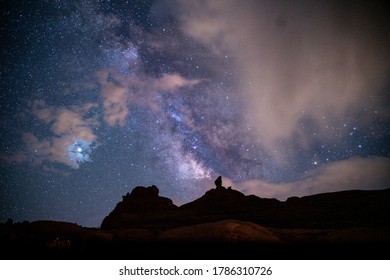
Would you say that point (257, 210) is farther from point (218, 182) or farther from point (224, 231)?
point (224, 231)

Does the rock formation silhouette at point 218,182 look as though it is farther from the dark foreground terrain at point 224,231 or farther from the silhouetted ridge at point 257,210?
the dark foreground terrain at point 224,231

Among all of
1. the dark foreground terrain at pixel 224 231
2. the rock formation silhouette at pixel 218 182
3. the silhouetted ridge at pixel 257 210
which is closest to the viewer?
the dark foreground terrain at pixel 224 231

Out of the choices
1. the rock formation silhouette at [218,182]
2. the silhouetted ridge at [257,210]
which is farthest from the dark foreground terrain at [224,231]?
the rock formation silhouette at [218,182]

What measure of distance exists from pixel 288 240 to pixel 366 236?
5.42 metres

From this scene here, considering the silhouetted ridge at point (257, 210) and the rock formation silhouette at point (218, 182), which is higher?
the rock formation silhouette at point (218, 182)

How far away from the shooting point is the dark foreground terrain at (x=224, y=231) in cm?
1125

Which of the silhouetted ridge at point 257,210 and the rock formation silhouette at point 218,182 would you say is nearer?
the silhouetted ridge at point 257,210

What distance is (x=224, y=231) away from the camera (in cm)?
1742

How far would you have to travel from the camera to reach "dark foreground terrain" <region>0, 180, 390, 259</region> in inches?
443

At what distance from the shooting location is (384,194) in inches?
1323

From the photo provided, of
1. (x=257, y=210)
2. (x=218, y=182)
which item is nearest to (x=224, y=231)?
(x=257, y=210)

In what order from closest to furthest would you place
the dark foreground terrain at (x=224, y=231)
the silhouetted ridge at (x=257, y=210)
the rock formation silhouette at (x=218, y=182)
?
the dark foreground terrain at (x=224, y=231), the silhouetted ridge at (x=257, y=210), the rock formation silhouette at (x=218, y=182)

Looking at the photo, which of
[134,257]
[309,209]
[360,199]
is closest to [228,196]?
[309,209]
